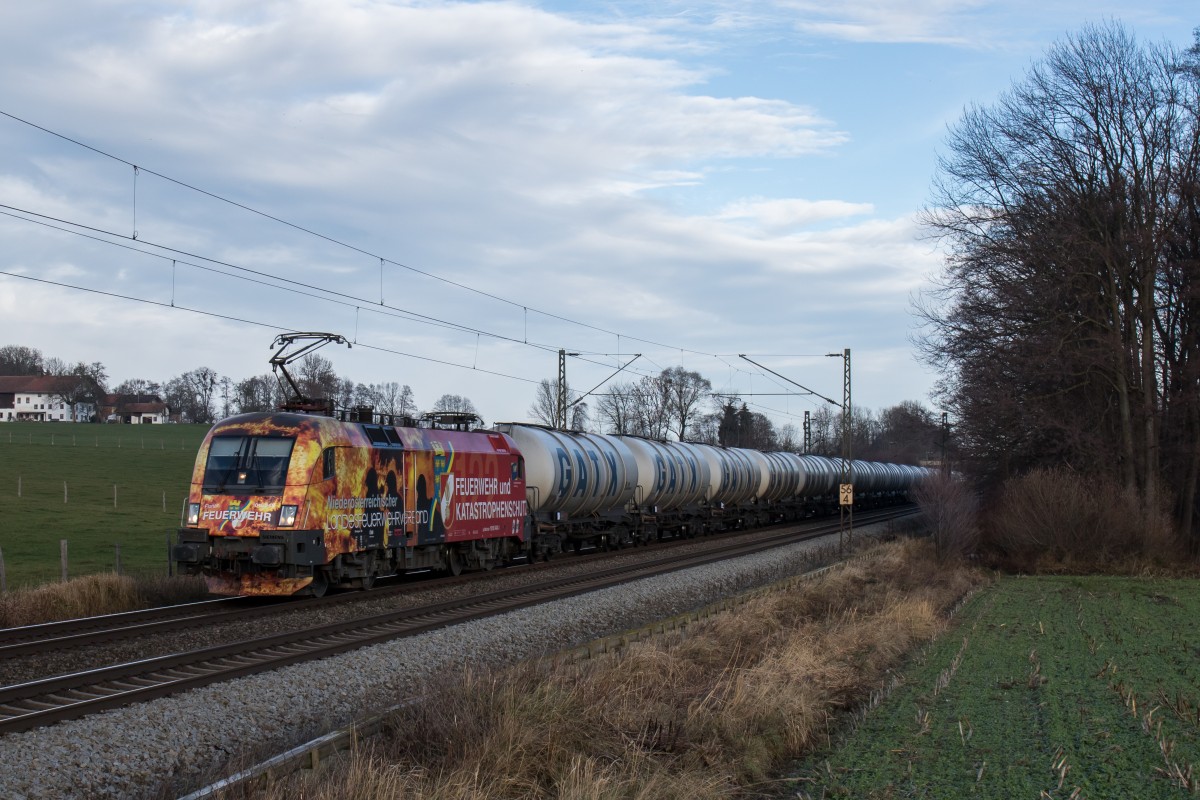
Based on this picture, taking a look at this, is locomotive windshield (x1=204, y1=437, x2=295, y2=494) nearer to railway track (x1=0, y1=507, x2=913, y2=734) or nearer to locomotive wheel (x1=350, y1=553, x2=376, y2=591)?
railway track (x1=0, y1=507, x2=913, y2=734)

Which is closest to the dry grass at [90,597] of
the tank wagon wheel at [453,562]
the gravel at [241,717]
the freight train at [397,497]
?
the freight train at [397,497]

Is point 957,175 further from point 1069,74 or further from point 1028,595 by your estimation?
point 1028,595

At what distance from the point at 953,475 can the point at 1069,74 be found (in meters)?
13.8

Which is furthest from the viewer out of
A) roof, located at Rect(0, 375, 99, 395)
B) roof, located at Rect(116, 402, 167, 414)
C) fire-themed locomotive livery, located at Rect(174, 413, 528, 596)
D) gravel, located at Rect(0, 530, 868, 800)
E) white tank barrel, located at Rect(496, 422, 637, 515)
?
roof, located at Rect(116, 402, 167, 414)

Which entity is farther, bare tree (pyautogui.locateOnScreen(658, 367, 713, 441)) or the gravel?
bare tree (pyautogui.locateOnScreen(658, 367, 713, 441))

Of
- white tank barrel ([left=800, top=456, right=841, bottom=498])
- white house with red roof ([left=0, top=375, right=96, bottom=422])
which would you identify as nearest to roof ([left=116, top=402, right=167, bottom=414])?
white house with red roof ([left=0, top=375, right=96, bottom=422])

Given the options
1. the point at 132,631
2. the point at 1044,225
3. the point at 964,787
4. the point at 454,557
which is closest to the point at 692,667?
the point at 964,787

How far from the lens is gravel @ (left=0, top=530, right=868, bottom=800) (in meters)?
7.53

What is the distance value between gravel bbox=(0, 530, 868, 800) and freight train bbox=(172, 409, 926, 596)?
1.83 metres

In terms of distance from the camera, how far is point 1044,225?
31.4 metres

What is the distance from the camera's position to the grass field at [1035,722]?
24.8ft

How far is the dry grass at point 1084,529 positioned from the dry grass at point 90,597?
75.0ft

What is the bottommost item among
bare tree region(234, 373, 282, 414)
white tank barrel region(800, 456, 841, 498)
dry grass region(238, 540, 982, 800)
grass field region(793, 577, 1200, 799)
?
grass field region(793, 577, 1200, 799)

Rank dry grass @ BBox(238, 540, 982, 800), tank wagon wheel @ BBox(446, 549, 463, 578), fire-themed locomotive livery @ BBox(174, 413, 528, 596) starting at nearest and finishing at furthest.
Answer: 1. dry grass @ BBox(238, 540, 982, 800)
2. fire-themed locomotive livery @ BBox(174, 413, 528, 596)
3. tank wagon wheel @ BBox(446, 549, 463, 578)
